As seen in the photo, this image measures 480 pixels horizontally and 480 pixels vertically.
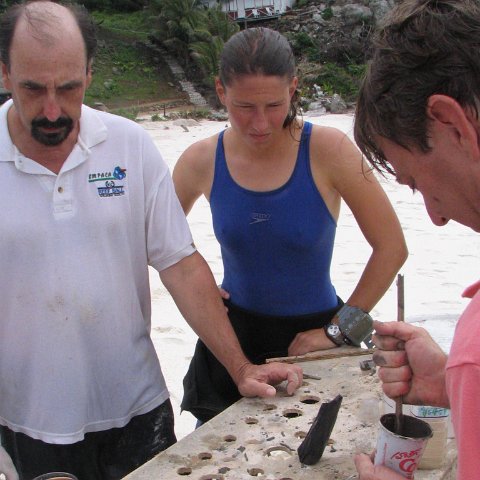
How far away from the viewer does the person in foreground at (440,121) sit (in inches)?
39.8

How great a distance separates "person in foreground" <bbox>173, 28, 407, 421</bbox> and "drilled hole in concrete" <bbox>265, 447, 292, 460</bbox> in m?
0.60

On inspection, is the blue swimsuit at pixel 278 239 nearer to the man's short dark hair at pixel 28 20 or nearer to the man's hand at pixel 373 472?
the man's short dark hair at pixel 28 20

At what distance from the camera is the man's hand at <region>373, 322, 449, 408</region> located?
5.02ft

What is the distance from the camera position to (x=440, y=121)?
1.14 meters

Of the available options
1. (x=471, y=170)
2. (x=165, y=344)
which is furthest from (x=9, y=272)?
(x=165, y=344)

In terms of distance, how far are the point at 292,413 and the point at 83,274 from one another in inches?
30.2

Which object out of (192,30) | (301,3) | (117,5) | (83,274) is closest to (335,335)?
(83,274)

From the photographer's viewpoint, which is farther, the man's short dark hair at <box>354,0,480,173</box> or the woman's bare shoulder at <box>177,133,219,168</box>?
the woman's bare shoulder at <box>177,133,219,168</box>

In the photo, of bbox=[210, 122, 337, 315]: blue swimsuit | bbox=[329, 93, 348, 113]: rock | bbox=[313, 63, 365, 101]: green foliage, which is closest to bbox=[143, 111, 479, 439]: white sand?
bbox=[210, 122, 337, 315]: blue swimsuit

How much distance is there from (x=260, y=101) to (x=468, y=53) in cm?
132

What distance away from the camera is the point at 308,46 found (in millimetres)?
21484

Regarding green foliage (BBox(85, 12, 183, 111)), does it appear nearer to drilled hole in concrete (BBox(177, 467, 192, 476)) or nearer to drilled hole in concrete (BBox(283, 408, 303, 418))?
drilled hole in concrete (BBox(283, 408, 303, 418))

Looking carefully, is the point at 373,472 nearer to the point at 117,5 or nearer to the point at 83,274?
the point at 83,274

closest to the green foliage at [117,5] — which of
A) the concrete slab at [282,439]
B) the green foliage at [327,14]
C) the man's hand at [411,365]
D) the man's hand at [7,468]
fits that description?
the green foliage at [327,14]
